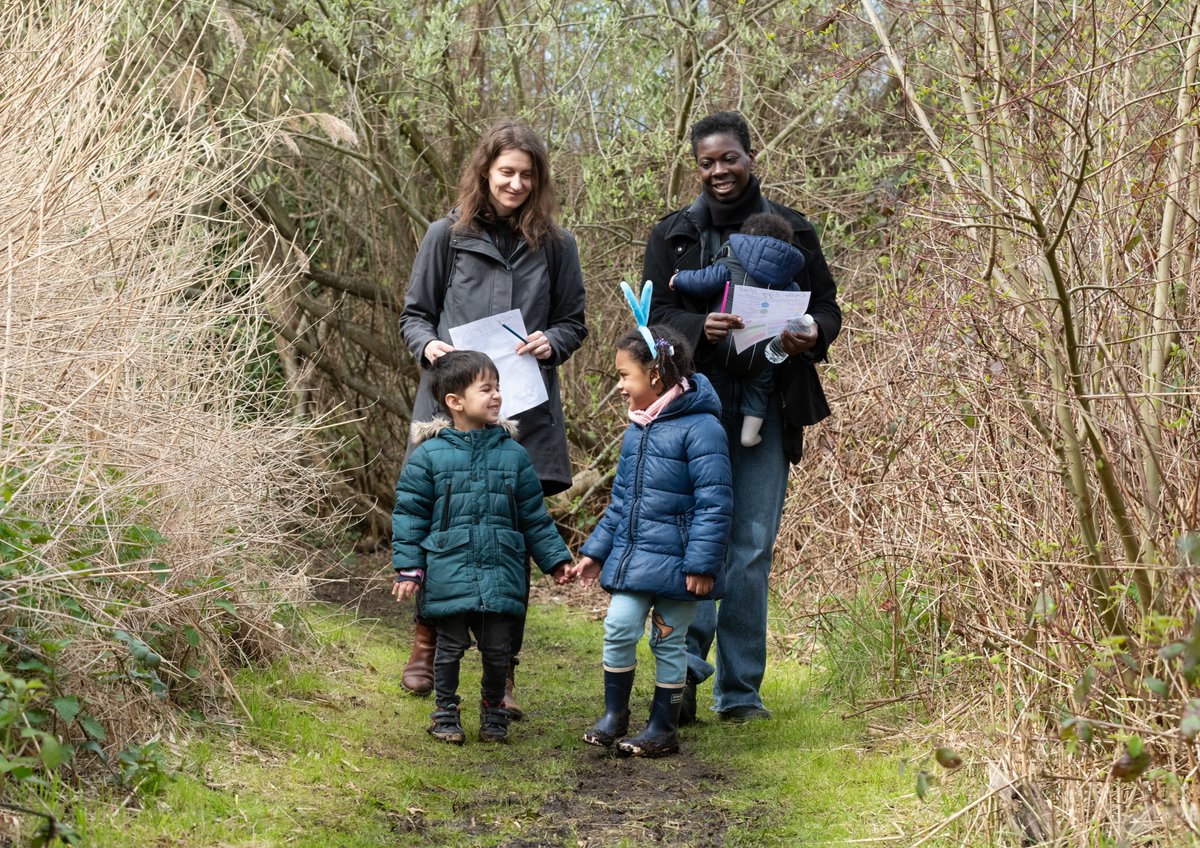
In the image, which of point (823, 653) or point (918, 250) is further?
point (918, 250)

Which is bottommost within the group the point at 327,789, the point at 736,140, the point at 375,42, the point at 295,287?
the point at 327,789

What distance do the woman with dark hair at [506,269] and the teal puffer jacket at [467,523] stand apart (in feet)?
1.17

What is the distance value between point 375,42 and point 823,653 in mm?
4903

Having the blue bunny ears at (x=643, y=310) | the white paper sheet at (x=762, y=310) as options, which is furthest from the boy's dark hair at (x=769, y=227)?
the blue bunny ears at (x=643, y=310)

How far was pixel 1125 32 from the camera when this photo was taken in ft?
13.6

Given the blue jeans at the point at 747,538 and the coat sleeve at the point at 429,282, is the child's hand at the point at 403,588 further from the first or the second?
the blue jeans at the point at 747,538

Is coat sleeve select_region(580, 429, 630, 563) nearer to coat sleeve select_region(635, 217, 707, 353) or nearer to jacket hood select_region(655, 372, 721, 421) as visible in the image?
jacket hood select_region(655, 372, 721, 421)

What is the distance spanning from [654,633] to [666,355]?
3.41ft

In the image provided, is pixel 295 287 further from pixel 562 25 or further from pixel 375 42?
pixel 562 25

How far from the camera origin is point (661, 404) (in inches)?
196

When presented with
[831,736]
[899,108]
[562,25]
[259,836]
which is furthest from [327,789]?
[899,108]

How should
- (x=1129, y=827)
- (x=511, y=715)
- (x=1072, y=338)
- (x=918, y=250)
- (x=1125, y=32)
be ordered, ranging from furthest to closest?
(x=918, y=250) → (x=511, y=715) → (x=1125, y=32) → (x=1072, y=338) → (x=1129, y=827)

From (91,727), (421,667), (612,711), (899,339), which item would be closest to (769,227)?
(899,339)

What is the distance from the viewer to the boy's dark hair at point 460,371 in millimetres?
5184
